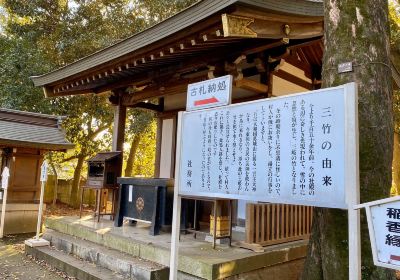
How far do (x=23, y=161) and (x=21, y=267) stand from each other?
352cm

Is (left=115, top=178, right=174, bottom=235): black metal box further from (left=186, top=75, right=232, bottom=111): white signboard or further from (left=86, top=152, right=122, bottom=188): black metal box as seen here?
(left=186, top=75, right=232, bottom=111): white signboard

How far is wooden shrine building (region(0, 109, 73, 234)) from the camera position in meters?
8.12

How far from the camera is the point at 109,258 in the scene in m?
4.83

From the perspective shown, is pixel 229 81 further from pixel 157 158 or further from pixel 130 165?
pixel 130 165

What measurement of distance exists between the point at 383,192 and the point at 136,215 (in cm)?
409

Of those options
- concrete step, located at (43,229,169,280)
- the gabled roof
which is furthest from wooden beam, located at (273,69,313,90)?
the gabled roof

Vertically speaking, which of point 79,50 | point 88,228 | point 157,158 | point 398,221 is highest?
point 79,50

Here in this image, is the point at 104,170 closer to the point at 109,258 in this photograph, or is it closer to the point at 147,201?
the point at 147,201

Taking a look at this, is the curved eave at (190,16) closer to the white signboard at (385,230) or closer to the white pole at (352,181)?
the white pole at (352,181)

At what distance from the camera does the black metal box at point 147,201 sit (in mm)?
5477

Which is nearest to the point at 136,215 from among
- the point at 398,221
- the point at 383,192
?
the point at 383,192

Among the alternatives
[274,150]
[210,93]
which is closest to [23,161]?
[210,93]

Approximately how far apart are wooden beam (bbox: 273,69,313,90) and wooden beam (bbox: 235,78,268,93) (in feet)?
1.82

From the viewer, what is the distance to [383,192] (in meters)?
2.95
